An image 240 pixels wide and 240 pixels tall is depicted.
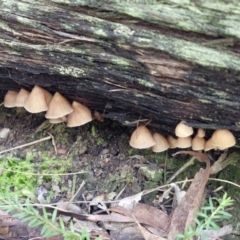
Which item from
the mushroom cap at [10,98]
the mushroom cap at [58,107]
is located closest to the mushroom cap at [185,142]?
the mushroom cap at [58,107]

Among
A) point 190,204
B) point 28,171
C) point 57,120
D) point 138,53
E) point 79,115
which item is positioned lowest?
point 28,171

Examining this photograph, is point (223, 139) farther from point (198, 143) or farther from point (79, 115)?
point (79, 115)

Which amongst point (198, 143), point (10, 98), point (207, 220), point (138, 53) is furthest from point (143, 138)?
point (10, 98)

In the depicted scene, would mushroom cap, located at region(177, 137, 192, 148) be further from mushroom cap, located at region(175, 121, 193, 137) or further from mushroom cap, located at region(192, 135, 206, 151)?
mushroom cap, located at region(175, 121, 193, 137)

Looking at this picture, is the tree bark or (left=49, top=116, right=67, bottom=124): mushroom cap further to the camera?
(left=49, top=116, right=67, bottom=124): mushroom cap

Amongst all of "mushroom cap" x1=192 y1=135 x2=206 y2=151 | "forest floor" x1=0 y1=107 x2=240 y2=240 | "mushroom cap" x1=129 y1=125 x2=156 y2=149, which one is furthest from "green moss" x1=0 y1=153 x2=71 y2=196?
"mushroom cap" x1=192 y1=135 x2=206 y2=151

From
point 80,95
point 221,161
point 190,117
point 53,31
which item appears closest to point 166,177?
point 221,161

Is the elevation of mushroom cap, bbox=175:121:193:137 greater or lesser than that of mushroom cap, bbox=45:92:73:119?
greater
